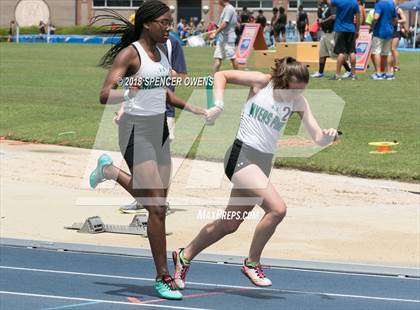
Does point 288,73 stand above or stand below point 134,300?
above

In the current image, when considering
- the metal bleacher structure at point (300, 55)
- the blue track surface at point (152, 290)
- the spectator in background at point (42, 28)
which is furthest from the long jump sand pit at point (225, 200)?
the spectator in background at point (42, 28)

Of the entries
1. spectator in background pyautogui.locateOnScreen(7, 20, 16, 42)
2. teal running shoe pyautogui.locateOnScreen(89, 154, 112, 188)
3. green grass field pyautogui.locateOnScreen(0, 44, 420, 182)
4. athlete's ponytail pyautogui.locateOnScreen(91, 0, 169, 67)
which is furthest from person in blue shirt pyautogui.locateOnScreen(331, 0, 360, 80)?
spectator in background pyautogui.locateOnScreen(7, 20, 16, 42)

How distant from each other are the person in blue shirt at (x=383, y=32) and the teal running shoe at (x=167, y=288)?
57.7 ft

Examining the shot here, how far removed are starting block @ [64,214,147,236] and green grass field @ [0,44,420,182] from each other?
4183 millimetres

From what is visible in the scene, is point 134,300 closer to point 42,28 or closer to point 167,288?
point 167,288

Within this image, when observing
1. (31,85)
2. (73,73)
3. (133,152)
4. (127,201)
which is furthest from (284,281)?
(73,73)

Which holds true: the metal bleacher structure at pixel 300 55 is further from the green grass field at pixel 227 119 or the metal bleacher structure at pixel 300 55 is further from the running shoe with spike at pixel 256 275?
the running shoe with spike at pixel 256 275

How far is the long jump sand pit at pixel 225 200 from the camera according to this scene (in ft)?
37.6

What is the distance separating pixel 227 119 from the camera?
770 inches

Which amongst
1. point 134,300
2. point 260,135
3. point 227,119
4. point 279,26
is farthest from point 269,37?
point 260,135

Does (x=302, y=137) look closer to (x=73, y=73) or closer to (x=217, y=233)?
(x=217, y=233)

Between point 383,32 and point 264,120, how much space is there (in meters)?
17.9

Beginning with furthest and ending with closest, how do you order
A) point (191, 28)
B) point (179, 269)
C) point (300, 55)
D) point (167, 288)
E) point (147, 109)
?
point (191, 28) < point (300, 55) < point (179, 269) < point (167, 288) < point (147, 109)

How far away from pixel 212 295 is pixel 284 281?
1004mm
